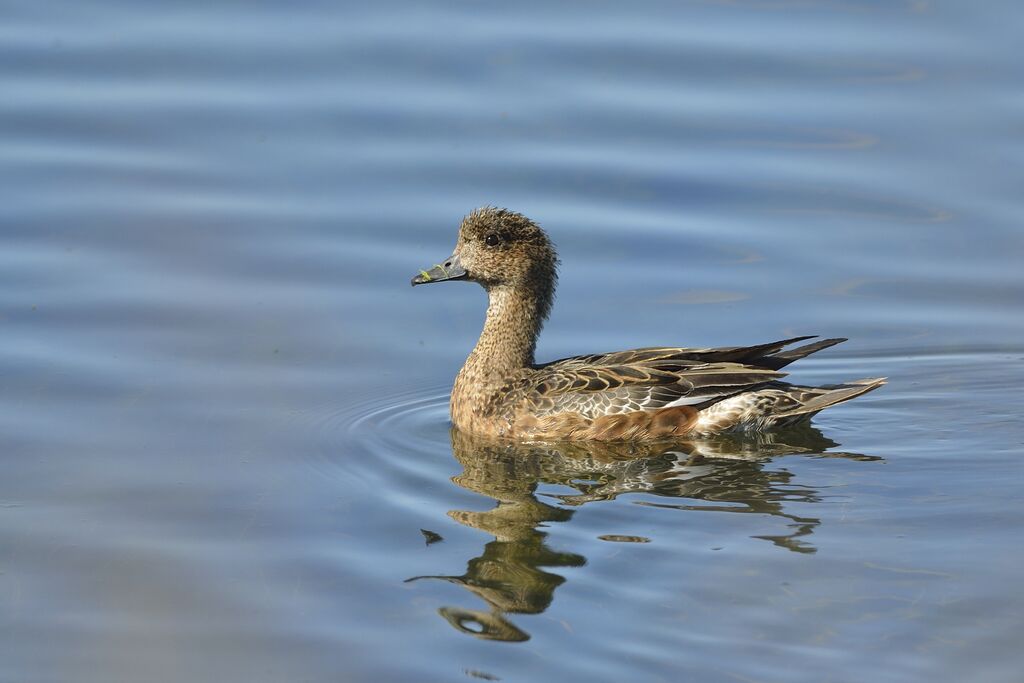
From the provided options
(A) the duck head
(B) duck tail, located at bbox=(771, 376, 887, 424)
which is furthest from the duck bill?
(B) duck tail, located at bbox=(771, 376, 887, 424)

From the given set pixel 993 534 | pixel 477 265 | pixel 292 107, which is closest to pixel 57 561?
pixel 477 265

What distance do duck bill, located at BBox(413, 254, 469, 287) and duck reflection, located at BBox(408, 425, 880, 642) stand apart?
1.01 m

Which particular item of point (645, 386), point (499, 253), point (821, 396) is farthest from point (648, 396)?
point (499, 253)

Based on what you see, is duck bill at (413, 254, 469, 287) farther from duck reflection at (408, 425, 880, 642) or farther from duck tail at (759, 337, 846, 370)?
duck tail at (759, 337, 846, 370)

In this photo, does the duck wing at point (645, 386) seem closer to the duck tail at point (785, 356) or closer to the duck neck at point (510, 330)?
the duck tail at point (785, 356)

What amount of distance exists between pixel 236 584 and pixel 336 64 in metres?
7.81

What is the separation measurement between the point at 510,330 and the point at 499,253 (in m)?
0.50

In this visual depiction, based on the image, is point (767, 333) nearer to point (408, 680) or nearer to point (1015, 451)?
point (1015, 451)

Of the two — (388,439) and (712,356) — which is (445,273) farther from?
(712,356)

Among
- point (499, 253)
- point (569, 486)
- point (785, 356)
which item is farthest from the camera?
point (499, 253)

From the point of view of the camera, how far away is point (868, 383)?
995 centimetres

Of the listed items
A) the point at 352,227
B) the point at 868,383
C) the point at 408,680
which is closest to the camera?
the point at 408,680

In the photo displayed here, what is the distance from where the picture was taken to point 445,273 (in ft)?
34.8

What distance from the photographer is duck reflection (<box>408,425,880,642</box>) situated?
24.9 feet
